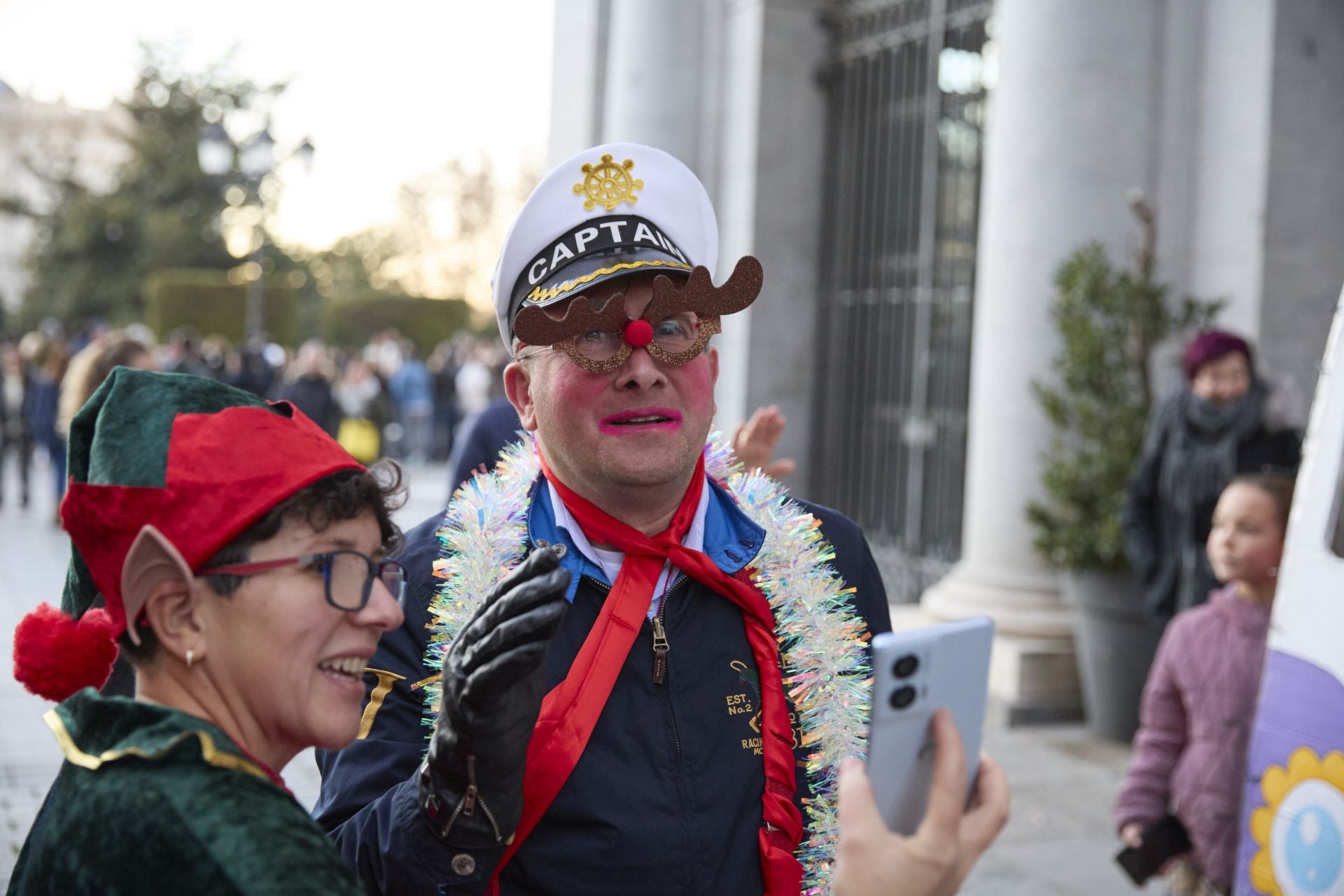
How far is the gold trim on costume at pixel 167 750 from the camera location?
140 centimetres

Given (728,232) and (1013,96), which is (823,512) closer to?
(1013,96)

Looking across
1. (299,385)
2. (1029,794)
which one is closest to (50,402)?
(299,385)

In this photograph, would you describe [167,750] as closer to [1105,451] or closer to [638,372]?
[638,372]

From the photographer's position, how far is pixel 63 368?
1376 centimetres

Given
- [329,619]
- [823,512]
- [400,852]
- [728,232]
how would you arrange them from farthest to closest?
[728,232], [823,512], [400,852], [329,619]

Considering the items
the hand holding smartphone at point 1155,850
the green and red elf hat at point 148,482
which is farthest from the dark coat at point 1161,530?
the green and red elf hat at point 148,482

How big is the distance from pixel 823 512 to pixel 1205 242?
4.62m

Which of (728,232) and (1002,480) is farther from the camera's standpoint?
(728,232)

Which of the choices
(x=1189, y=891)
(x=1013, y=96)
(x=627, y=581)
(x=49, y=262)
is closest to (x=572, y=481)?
(x=627, y=581)

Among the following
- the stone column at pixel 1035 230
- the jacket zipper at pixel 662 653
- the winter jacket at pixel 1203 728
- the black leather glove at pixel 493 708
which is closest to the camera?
the black leather glove at pixel 493 708

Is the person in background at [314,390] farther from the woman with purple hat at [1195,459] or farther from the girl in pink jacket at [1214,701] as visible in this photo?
the girl in pink jacket at [1214,701]

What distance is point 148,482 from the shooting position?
149 cm

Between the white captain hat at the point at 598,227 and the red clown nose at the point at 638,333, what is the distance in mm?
89

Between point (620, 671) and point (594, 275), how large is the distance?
2.08ft
